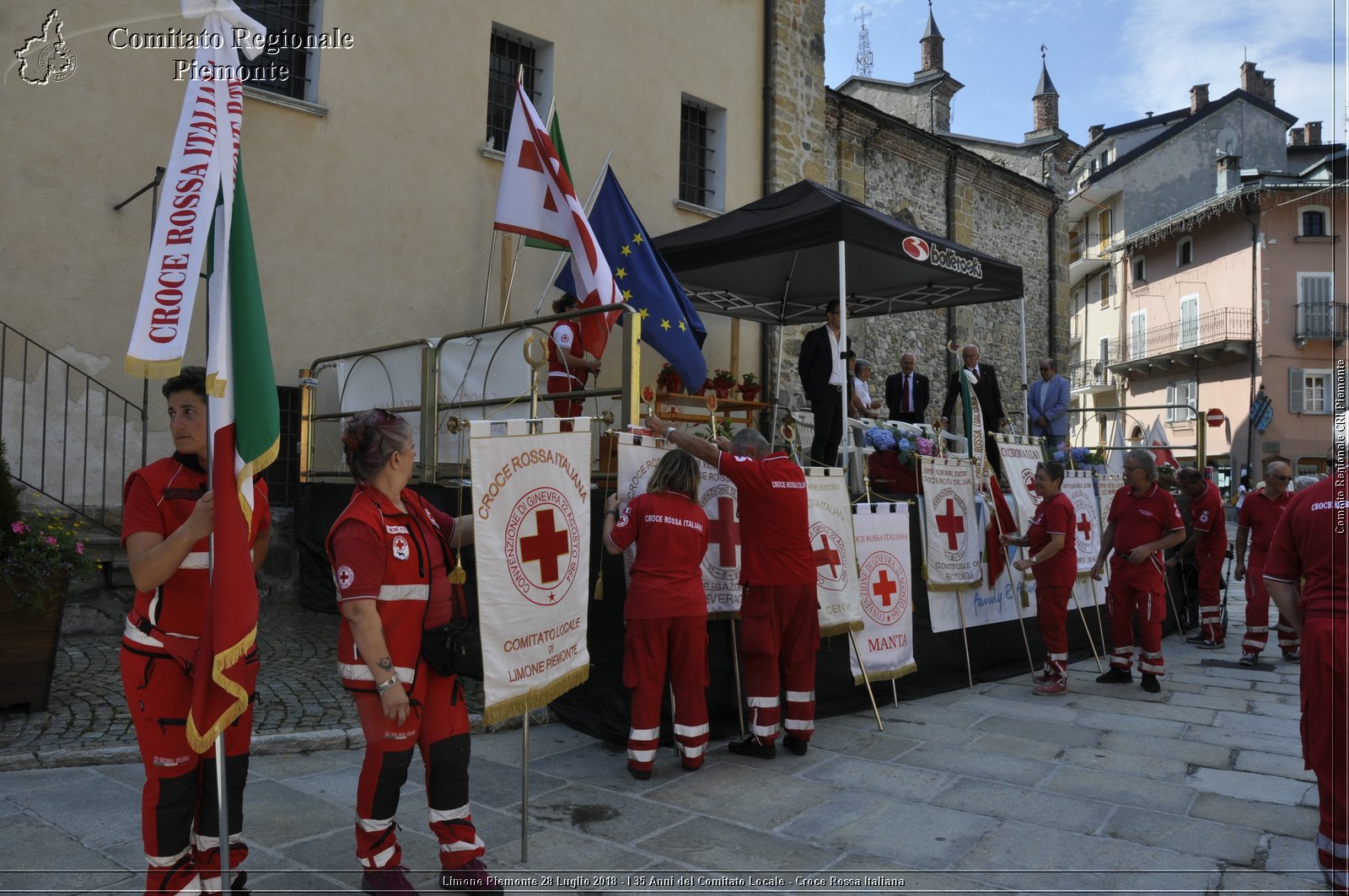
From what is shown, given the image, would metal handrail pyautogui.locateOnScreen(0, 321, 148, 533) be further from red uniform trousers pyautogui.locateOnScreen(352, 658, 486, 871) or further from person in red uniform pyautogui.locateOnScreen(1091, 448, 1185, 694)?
person in red uniform pyautogui.locateOnScreen(1091, 448, 1185, 694)

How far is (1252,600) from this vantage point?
9477 mm

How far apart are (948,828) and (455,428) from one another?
10.5 feet

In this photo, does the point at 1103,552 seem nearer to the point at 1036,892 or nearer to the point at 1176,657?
the point at 1176,657

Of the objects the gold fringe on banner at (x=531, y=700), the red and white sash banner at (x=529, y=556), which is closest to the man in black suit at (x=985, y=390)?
the red and white sash banner at (x=529, y=556)

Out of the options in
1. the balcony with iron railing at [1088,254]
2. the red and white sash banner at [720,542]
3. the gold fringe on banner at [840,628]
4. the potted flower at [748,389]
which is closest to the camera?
the red and white sash banner at [720,542]

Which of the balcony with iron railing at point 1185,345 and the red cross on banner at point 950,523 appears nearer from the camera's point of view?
the red cross on banner at point 950,523

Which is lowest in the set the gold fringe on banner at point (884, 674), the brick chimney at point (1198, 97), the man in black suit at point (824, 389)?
the gold fringe on banner at point (884, 674)

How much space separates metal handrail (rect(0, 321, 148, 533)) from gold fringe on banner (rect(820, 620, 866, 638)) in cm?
570

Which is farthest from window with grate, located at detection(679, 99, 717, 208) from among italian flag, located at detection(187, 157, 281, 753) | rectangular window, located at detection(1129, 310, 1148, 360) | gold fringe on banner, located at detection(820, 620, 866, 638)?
rectangular window, located at detection(1129, 310, 1148, 360)

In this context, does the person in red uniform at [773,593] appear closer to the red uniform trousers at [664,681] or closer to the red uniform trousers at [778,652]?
the red uniform trousers at [778,652]

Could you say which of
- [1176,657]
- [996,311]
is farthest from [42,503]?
[996,311]

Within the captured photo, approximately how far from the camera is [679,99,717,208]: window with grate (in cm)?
1265

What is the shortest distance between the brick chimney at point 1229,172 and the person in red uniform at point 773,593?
1408 inches

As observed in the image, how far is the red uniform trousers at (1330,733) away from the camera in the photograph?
12.0 feet
